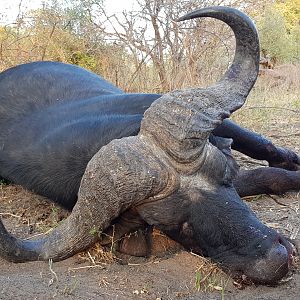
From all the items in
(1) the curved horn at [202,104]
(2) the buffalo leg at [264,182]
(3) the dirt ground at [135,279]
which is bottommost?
(3) the dirt ground at [135,279]

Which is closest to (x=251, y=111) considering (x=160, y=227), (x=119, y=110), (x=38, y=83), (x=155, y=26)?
(x=155, y=26)

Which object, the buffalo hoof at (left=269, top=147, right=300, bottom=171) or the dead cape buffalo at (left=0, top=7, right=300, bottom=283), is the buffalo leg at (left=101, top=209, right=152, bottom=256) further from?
the buffalo hoof at (left=269, top=147, right=300, bottom=171)

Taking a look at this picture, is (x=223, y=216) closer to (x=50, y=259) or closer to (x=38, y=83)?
(x=50, y=259)

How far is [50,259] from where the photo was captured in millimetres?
2818

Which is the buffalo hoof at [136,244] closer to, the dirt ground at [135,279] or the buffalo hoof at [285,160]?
the dirt ground at [135,279]

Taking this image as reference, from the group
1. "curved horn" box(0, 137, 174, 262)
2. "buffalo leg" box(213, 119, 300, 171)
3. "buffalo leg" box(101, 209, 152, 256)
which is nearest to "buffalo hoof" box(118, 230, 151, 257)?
"buffalo leg" box(101, 209, 152, 256)

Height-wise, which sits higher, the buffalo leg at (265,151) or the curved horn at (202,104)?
the curved horn at (202,104)

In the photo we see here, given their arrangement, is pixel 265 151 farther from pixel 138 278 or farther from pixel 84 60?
pixel 84 60

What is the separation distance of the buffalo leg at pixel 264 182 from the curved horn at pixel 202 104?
0.96 metres

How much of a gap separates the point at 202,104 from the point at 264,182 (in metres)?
1.24

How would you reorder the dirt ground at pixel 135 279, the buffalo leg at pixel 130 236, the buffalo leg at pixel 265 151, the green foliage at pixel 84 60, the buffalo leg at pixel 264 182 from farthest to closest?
the green foliage at pixel 84 60, the buffalo leg at pixel 265 151, the buffalo leg at pixel 264 182, the buffalo leg at pixel 130 236, the dirt ground at pixel 135 279

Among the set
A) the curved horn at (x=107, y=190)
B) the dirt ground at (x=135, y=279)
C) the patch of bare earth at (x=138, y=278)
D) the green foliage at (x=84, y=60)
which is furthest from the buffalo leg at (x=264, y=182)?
the green foliage at (x=84, y=60)

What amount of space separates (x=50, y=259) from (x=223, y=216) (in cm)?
88

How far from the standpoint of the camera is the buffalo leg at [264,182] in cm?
369
